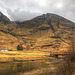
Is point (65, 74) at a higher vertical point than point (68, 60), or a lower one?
lower

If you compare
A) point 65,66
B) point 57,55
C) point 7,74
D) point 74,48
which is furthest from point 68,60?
point 57,55

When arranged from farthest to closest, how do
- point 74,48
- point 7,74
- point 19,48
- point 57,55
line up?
point 19,48, point 57,55, point 7,74, point 74,48

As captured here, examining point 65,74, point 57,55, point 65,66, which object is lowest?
point 57,55

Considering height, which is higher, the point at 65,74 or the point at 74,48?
the point at 74,48

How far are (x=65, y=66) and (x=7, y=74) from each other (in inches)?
938

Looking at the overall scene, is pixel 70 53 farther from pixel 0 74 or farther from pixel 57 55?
pixel 57 55

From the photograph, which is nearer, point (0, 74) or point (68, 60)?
point (68, 60)

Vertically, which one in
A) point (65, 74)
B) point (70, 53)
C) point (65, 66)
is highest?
point (70, 53)

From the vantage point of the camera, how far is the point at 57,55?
114 m

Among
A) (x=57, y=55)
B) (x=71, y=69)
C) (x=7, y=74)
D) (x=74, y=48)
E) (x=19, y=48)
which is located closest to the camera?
(x=71, y=69)

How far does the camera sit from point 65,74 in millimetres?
14125

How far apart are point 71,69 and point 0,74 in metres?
25.7

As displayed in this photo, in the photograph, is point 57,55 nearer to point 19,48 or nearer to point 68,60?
point 19,48

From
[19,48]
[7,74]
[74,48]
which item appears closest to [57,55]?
[19,48]
